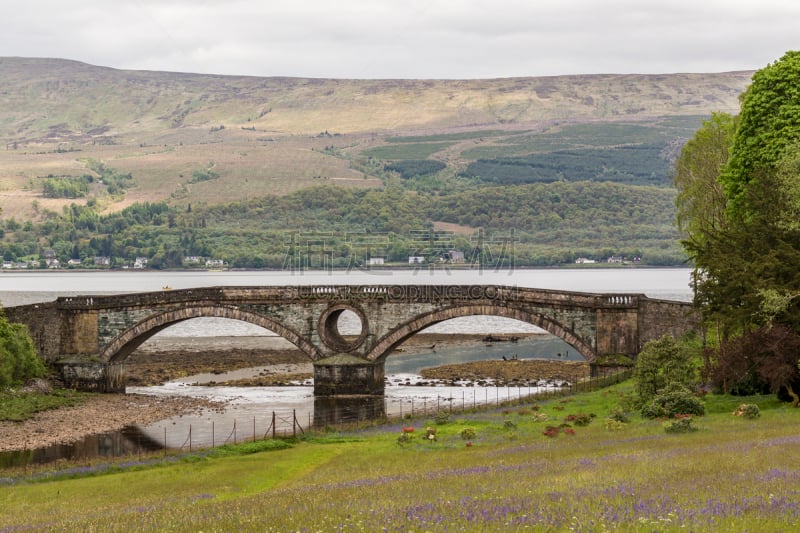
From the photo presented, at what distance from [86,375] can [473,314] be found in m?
28.5

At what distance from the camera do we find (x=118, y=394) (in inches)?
2825

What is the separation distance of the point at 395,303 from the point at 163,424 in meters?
19.6

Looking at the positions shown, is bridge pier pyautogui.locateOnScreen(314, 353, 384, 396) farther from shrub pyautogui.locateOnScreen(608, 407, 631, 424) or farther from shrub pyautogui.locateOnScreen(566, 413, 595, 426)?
shrub pyautogui.locateOnScreen(608, 407, 631, 424)

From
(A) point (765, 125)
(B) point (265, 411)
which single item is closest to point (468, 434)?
(A) point (765, 125)

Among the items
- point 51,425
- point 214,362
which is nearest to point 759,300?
point 51,425

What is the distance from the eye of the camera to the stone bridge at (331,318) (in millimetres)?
65188

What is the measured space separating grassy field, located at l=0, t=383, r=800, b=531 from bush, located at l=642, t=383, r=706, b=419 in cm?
80

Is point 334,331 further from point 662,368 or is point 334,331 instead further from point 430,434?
point 662,368

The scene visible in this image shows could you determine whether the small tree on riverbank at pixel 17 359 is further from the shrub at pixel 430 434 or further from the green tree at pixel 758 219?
the green tree at pixel 758 219

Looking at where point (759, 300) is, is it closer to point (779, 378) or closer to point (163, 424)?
point (779, 378)

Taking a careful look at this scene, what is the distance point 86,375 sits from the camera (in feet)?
237

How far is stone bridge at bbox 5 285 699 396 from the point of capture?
65.2 meters

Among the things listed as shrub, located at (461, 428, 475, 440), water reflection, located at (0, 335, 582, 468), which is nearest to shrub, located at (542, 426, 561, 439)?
shrub, located at (461, 428, 475, 440)

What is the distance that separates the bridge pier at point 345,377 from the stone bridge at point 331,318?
0.07 m
